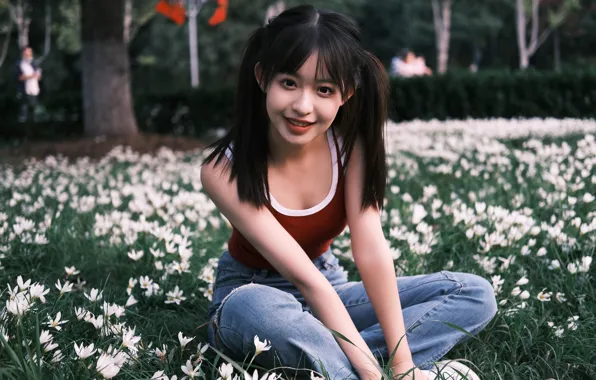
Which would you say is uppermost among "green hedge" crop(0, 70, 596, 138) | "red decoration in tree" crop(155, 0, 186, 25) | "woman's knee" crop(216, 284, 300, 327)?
"red decoration in tree" crop(155, 0, 186, 25)

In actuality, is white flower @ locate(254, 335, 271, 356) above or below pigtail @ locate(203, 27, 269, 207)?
below

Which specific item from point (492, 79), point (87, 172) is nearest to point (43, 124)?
point (87, 172)

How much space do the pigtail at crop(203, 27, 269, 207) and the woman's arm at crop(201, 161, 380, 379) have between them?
4 cm

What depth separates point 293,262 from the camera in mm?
2133

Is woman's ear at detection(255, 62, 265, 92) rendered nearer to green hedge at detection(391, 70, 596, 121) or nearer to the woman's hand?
the woman's hand

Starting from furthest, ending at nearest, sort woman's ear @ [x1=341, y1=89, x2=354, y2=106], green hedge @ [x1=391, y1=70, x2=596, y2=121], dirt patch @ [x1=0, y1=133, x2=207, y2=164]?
green hedge @ [x1=391, y1=70, x2=596, y2=121] < dirt patch @ [x1=0, y1=133, x2=207, y2=164] < woman's ear @ [x1=341, y1=89, x2=354, y2=106]

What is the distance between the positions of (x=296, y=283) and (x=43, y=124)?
11.0 m

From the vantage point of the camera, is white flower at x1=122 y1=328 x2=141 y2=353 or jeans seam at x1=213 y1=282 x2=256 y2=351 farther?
jeans seam at x1=213 y1=282 x2=256 y2=351

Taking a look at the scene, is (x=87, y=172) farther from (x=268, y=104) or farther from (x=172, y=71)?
(x=172, y=71)

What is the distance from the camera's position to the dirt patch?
813 centimetres

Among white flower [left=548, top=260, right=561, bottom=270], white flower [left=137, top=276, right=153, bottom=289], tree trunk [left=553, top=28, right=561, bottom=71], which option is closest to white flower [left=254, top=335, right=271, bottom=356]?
white flower [left=137, top=276, right=153, bottom=289]

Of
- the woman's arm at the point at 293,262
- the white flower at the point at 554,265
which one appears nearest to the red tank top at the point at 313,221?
the woman's arm at the point at 293,262

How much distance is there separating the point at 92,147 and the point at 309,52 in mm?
6789

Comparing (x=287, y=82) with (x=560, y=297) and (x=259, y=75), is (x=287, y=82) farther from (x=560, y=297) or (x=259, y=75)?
(x=560, y=297)
